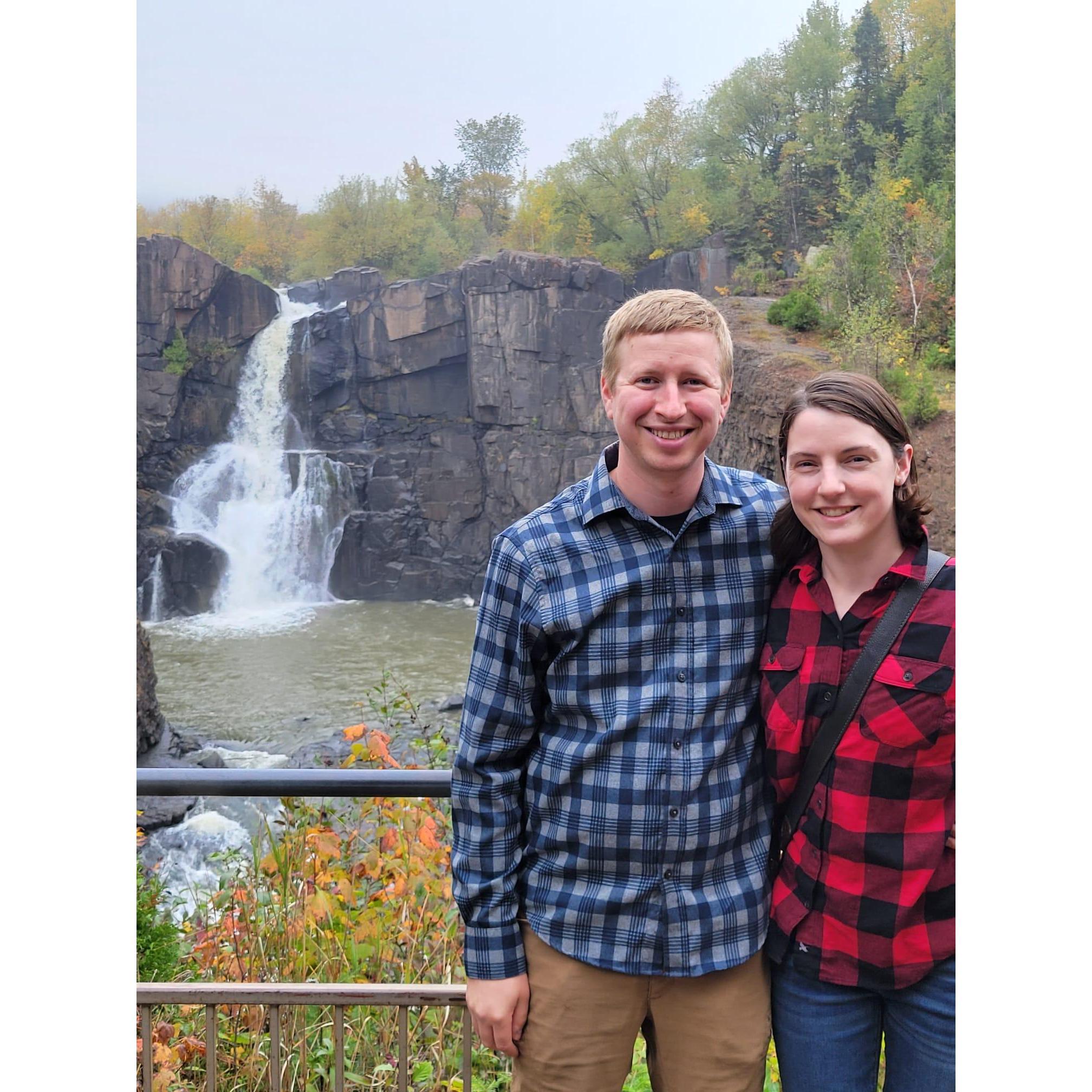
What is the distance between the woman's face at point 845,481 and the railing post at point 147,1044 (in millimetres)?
1175

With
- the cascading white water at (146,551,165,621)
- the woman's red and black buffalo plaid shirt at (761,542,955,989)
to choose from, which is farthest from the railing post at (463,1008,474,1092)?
the cascading white water at (146,551,165,621)

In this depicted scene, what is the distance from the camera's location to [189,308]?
26.3 meters

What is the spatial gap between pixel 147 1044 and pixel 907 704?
1158 mm

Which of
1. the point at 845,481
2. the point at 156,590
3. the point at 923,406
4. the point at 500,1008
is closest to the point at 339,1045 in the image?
the point at 500,1008

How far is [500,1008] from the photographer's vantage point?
1195mm

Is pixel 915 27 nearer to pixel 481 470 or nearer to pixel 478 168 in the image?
pixel 478 168

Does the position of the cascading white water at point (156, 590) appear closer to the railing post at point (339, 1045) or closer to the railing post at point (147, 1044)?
the railing post at point (147, 1044)

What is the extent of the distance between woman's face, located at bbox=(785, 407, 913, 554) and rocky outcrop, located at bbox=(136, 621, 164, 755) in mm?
9148

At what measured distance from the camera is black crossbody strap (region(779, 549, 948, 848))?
108 centimetres

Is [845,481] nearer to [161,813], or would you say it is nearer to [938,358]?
[161,813]

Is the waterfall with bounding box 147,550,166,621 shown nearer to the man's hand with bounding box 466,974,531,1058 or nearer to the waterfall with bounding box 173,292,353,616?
the waterfall with bounding box 173,292,353,616

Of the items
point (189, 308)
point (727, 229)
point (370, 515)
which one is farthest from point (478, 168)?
point (370, 515)
